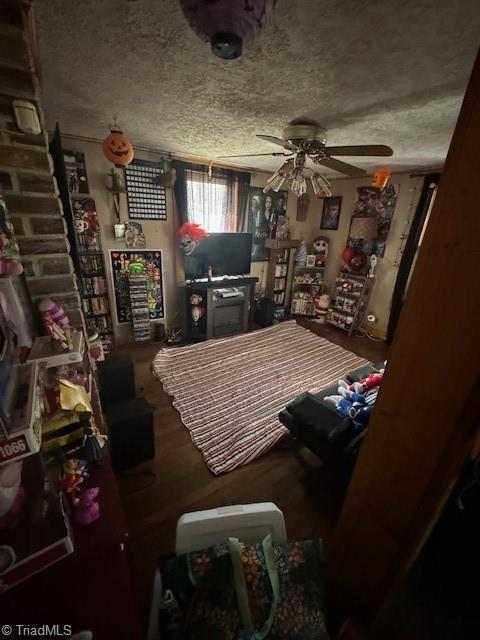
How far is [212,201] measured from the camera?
3404mm

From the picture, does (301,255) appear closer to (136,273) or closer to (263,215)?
(263,215)

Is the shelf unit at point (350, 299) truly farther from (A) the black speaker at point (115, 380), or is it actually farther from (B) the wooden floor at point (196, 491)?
(A) the black speaker at point (115, 380)

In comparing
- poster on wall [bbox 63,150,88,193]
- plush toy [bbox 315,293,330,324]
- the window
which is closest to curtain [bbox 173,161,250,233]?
the window

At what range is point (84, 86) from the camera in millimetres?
1430

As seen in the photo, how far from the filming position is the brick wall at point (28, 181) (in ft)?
→ 2.73

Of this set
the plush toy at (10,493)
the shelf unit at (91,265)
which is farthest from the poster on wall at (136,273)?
the plush toy at (10,493)

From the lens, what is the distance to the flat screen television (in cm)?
338

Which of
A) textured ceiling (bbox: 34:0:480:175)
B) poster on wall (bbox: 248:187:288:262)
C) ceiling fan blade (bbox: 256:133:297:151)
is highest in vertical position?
textured ceiling (bbox: 34:0:480:175)

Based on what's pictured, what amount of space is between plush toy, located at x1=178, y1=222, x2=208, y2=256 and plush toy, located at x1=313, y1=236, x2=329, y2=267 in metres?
2.12

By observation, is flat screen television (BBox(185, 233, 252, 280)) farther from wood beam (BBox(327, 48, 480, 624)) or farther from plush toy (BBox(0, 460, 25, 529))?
wood beam (BBox(327, 48, 480, 624))

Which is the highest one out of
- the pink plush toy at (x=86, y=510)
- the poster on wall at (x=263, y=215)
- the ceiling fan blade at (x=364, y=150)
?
the ceiling fan blade at (x=364, y=150)

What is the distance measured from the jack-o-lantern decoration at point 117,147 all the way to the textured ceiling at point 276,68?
0.17m

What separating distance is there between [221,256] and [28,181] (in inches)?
105

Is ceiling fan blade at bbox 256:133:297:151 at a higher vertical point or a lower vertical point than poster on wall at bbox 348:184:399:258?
higher
